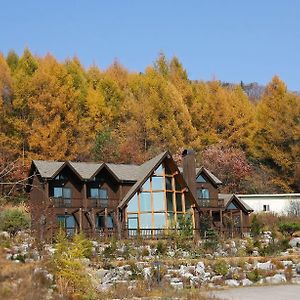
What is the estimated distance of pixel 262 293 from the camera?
50.1ft

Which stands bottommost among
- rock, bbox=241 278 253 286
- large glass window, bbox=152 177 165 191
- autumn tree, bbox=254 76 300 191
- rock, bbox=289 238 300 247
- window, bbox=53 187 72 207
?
rock, bbox=241 278 253 286

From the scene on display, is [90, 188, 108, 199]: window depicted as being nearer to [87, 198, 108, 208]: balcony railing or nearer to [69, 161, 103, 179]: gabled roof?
[87, 198, 108, 208]: balcony railing

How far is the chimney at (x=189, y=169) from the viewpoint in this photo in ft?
114

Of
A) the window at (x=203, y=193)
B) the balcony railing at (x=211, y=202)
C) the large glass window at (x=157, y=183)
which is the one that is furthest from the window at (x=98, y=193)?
the window at (x=203, y=193)

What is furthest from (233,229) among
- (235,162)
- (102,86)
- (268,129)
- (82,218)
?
(102,86)

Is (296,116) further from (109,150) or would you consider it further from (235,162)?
(109,150)

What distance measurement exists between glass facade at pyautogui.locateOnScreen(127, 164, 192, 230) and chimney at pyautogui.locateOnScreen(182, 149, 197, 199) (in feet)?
3.76

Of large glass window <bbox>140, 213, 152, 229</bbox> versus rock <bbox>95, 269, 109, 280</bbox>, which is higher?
large glass window <bbox>140, 213, 152, 229</bbox>

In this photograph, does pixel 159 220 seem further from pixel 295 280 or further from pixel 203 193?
pixel 295 280

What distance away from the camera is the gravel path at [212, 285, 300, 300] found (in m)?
14.2

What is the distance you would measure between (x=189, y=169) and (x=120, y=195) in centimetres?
500

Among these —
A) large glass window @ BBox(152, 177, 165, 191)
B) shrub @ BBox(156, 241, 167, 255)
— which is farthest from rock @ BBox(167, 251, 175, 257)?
large glass window @ BBox(152, 177, 165, 191)

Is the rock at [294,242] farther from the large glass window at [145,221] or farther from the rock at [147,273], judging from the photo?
the rock at [147,273]

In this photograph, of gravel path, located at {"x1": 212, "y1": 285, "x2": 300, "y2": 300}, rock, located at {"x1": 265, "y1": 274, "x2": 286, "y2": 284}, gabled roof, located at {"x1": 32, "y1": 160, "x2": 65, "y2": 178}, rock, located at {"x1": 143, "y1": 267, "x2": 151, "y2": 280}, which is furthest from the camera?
gabled roof, located at {"x1": 32, "y1": 160, "x2": 65, "y2": 178}
